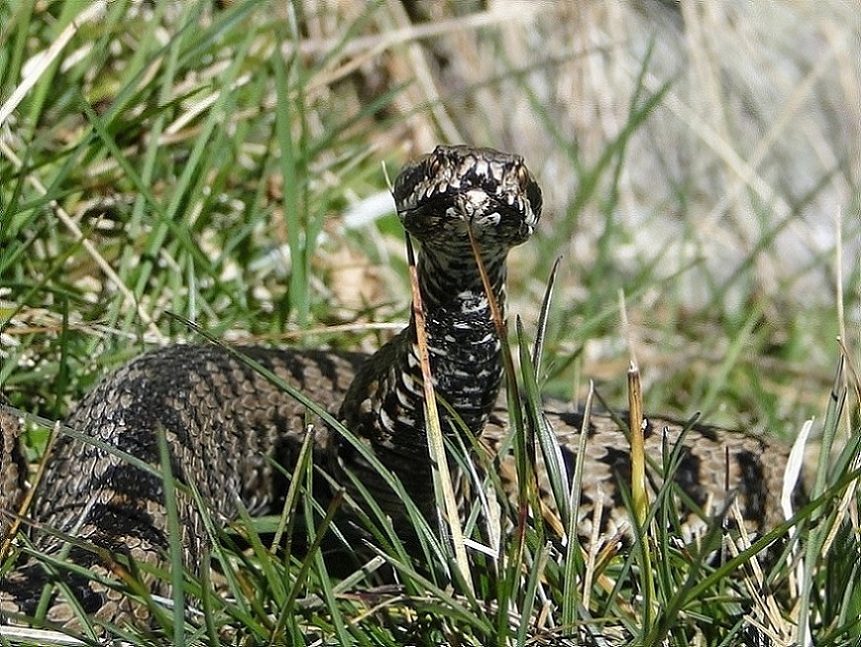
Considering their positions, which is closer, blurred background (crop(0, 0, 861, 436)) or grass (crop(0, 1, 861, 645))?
grass (crop(0, 1, 861, 645))

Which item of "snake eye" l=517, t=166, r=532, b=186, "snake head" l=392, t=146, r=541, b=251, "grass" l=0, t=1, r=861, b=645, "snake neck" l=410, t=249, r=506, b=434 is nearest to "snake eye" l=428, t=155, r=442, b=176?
"snake head" l=392, t=146, r=541, b=251

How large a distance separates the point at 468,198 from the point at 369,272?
246cm

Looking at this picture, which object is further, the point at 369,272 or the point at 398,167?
the point at 398,167

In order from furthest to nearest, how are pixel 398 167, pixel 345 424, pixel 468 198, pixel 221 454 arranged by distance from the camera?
pixel 398 167 → pixel 221 454 → pixel 345 424 → pixel 468 198

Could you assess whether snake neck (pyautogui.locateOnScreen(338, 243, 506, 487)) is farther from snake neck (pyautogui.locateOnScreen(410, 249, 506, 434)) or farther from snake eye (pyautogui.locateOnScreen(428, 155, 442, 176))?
snake eye (pyautogui.locateOnScreen(428, 155, 442, 176))

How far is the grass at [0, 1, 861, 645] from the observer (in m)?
2.27

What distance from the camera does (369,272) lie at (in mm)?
4801

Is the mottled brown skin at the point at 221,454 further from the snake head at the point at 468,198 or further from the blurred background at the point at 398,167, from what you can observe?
the snake head at the point at 468,198

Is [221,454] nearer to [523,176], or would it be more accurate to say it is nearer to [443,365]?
[443,365]

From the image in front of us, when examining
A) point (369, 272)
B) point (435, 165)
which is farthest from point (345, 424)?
point (369, 272)

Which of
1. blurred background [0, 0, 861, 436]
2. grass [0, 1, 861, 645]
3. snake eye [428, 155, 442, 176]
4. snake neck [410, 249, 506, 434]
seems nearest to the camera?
grass [0, 1, 861, 645]

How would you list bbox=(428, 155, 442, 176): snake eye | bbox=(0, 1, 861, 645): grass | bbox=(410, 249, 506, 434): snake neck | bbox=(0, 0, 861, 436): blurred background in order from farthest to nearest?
1. bbox=(0, 0, 861, 436): blurred background
2. bbox=(410, 249, 506, 434): snake neck
3. bbox=(428, 155, 442, 176): snake eye
4. bbox=(0, 1, 861, 645): grass

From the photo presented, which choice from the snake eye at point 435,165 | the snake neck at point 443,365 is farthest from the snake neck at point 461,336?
the snake eye at point 435,165

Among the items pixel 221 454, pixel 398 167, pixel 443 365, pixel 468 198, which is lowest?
pixel 221 454
